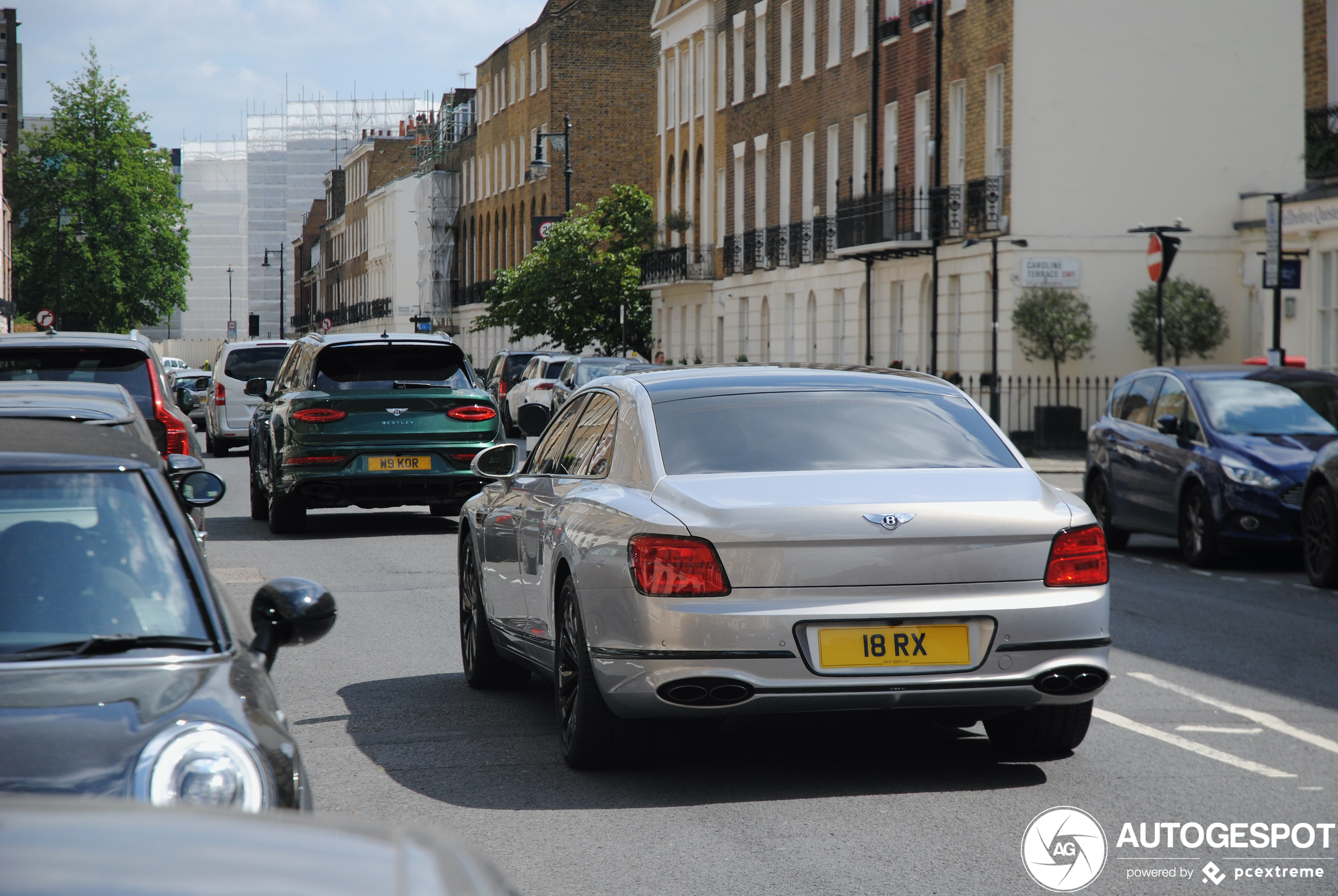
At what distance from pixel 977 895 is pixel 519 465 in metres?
4.13

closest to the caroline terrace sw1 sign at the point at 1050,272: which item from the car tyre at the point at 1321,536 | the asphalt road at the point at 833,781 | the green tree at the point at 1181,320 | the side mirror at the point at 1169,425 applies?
the green tree at the point at 1181,320

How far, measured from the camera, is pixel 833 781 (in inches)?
258

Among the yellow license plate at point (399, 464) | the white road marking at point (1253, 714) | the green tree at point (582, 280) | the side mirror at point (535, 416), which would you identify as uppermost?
the green tree at point (582, 280)

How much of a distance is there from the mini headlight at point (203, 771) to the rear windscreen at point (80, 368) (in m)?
8.66

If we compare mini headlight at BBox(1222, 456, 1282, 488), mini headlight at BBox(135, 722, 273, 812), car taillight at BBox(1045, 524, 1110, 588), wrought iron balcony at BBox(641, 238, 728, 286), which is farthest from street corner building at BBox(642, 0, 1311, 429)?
mini headlight at BBox(135, 722, 273, 812)

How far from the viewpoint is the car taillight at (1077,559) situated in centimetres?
629

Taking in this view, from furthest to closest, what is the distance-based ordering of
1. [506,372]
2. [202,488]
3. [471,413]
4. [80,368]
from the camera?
[506,372]
[471,413]
[80,368]
[202,488]

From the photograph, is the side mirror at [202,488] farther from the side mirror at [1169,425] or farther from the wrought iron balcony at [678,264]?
the wrought iron balcony at [678,264]

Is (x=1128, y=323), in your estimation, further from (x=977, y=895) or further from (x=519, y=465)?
(x=977, y=895)

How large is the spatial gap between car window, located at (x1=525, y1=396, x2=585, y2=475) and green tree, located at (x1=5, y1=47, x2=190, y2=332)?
273 ft

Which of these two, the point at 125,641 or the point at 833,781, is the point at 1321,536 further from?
the point at 125,641

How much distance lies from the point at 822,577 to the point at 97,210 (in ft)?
287

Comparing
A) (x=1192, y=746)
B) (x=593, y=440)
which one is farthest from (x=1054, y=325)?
(x=593, y=440)

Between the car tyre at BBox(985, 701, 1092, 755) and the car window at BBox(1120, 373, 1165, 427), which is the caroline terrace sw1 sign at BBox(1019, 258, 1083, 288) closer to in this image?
the car window at BBox(1120, 373, 1165, 427)
